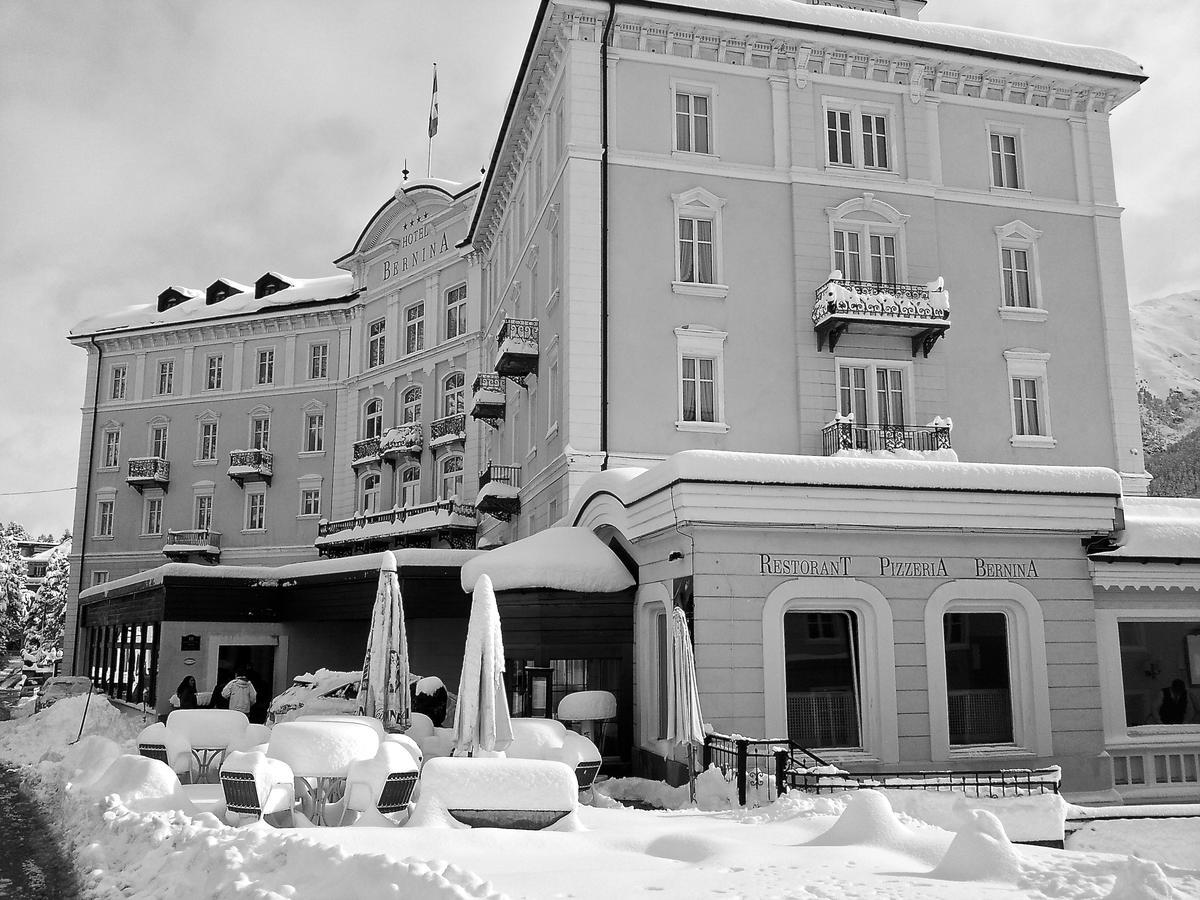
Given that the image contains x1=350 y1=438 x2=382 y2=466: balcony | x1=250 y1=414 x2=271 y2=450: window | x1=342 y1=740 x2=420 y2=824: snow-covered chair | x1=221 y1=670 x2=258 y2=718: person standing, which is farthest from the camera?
x1=250 y1=414 x2=271 y2=450: window

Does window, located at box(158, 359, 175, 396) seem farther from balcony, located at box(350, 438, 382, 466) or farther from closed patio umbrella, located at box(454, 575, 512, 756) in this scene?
closed patio umbrella, located at box(454, 575, 512, 756)

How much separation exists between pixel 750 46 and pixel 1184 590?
16.3 metres

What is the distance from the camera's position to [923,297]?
25469 millimetres

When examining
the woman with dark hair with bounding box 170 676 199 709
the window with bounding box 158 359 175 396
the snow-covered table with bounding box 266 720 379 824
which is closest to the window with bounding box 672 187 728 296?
the woman with dark hair with bounding box 170 676 199 709

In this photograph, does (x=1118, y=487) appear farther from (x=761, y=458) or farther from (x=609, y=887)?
(x=609, y=887)

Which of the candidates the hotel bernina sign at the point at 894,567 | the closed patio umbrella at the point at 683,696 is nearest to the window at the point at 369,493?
the hotel bernina sign at the point at 894,567

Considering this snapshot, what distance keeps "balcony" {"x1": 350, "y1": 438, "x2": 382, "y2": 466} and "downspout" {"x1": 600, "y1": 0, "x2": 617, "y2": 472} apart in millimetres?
20815

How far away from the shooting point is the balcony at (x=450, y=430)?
38500mm

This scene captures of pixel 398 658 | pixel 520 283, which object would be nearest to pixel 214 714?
pixel 398 658

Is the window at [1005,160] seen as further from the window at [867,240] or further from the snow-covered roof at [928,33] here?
Answer: the window at [867,240]

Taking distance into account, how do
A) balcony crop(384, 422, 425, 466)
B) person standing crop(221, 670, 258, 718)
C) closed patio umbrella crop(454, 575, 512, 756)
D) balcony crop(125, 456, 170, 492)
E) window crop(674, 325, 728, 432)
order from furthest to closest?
balcony crop(125, 456, 170, 492)
balcony crop(384, 422, 425, 466)
window crop(674, 325, 728, 432)
person standing crop(221, 670, 258, 718)
closed patio umbrella crop(454, 575, 512, 756)

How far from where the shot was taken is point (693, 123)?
25828mm

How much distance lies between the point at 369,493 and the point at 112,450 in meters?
14.8

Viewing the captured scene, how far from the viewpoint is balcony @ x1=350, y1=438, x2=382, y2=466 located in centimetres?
4316
